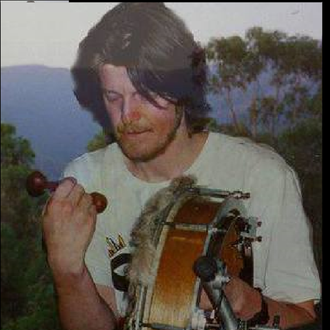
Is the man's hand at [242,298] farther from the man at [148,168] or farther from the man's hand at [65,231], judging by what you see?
the man's hand at [65,231]

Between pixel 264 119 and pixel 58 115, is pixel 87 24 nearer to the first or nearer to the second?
pixel 58 115

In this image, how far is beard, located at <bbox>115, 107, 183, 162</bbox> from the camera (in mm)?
1387

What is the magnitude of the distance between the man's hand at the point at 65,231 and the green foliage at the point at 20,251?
0.09 meters

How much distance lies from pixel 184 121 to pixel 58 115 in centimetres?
32

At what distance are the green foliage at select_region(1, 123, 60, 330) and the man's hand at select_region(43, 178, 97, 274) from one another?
0.29ft

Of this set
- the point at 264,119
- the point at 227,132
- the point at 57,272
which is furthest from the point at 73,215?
the point at 264,119

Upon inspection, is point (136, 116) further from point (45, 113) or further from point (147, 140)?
point (45, 113)

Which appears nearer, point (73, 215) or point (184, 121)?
point (73, 215)

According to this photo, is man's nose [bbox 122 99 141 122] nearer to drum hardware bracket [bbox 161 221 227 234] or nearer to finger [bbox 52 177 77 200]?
finger [bbox 52 177 77 200]

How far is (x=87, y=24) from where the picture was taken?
139cm

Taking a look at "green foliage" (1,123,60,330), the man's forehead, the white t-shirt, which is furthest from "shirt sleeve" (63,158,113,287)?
the man's forehead

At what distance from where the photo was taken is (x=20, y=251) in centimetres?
144

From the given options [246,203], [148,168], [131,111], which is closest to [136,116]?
[131,111]

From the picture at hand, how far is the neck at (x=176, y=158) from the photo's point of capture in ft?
4.58
